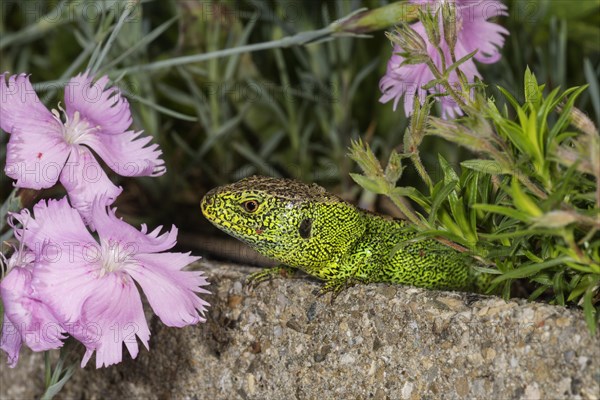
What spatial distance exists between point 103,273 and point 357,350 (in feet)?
1.12

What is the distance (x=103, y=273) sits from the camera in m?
1.07

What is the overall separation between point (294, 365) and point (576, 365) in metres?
0.39

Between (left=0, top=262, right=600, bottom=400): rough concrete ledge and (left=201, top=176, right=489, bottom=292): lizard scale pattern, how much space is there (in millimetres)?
47

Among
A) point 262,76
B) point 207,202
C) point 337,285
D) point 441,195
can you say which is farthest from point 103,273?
point 262,76

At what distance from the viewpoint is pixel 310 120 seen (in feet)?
6.93

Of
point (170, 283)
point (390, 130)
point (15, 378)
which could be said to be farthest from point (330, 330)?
point (390, 130)

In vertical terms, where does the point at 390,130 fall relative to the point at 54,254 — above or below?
below

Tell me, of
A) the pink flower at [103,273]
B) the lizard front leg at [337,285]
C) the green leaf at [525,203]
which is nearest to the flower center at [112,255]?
the pink flower at [103,273]

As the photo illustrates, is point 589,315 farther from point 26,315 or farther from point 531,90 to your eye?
point 26,315

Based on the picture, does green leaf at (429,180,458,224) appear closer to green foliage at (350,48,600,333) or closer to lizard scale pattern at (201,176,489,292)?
green foliage at (350,48,600,333)

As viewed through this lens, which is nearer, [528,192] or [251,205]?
[528,192]

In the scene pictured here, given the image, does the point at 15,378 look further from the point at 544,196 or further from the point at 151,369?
the point at 544,196

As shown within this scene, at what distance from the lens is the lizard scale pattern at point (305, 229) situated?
118cm

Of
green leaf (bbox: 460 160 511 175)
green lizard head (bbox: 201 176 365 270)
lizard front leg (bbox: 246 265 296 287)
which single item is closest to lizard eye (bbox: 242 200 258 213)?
green lizard head (bbox: 201 176 365 270)
